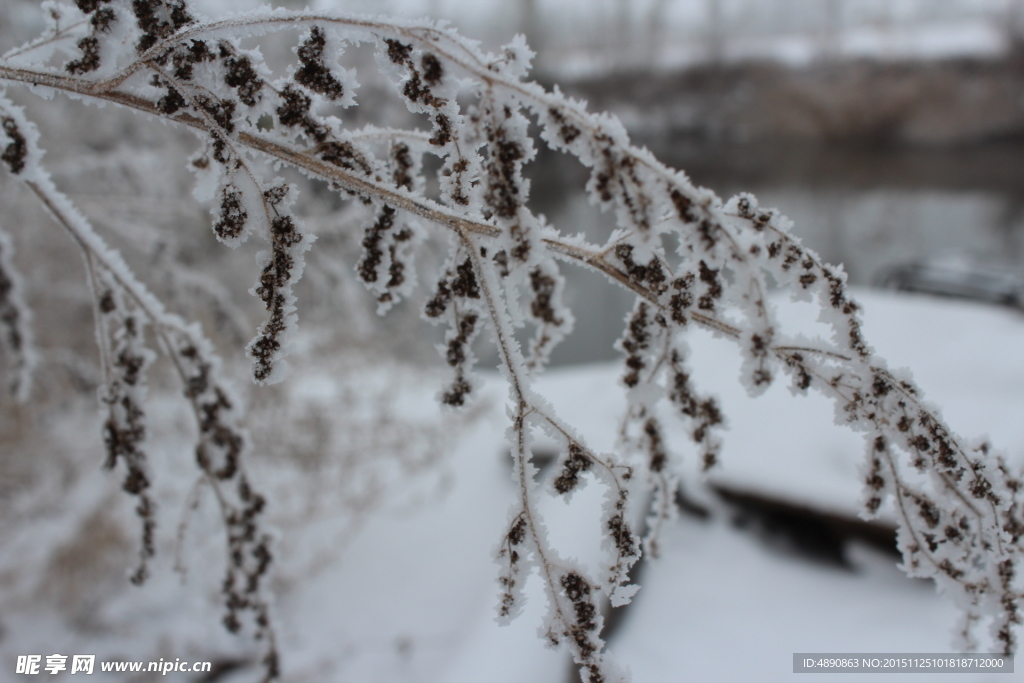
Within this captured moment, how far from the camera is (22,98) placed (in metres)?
4.84

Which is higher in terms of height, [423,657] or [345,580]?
[345,580]

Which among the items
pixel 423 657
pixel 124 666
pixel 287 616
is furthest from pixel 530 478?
pixel 287 616

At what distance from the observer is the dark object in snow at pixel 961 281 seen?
7.38 metres

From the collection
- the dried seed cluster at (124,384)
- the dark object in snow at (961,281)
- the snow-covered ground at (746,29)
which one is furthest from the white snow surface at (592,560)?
the snow-covered ground at (746,29)

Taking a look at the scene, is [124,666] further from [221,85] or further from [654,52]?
[654,52]

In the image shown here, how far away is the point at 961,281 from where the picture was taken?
8039mm

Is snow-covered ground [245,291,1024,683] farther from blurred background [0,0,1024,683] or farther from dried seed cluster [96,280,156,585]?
dried seed cluster [96,280,156,585]

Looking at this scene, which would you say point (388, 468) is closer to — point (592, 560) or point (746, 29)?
point (592, 560)

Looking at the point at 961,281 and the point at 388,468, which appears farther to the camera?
the point at 961,281

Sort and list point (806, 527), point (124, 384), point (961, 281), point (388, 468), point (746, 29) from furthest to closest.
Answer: point (746, 29) < point (961, 281) < point (388, 468) < point (806, 527) < point (124, 384)

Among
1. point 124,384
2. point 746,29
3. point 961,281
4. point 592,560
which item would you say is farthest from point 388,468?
point 746,29

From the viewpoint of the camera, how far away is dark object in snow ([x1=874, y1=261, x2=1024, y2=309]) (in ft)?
24.2

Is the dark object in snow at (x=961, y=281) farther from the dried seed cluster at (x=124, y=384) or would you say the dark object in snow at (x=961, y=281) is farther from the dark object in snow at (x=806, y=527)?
the dried seed cluster at (x=124, y=384)

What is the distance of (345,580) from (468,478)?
1.51 metres
